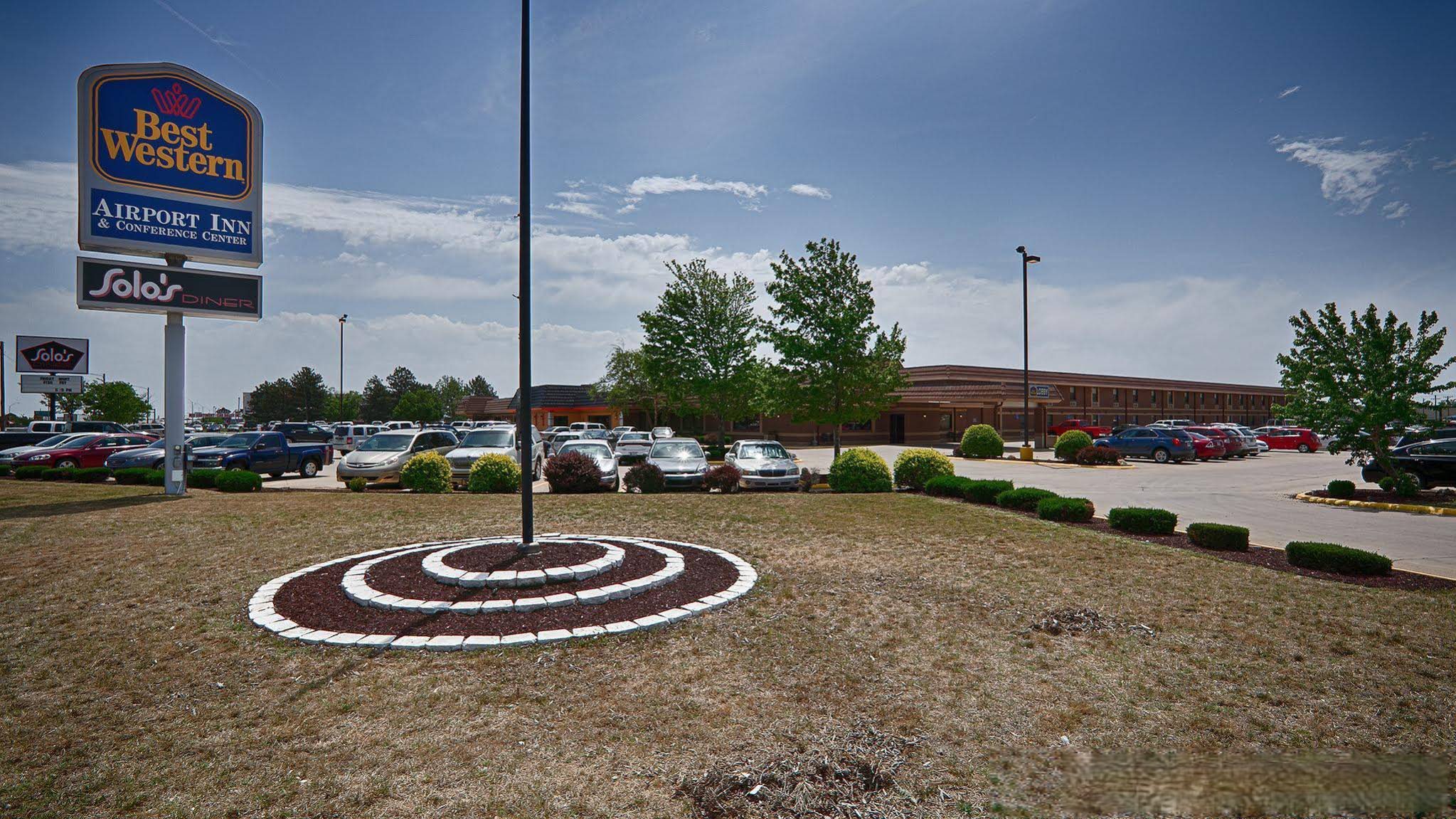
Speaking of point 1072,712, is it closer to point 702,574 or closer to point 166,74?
point 702,574

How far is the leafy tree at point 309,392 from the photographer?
93375 mm

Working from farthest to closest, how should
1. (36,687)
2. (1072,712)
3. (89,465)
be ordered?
1. (89,465)
2. (36,687)
3. (1072,712)

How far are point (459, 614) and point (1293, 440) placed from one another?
5236cm

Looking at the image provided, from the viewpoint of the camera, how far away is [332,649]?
537 cm

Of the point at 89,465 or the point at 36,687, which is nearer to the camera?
the point at 36,687

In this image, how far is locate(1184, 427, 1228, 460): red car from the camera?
106ft

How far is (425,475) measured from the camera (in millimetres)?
16688

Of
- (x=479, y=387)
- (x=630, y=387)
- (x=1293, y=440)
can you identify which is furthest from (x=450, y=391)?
(x=1293, y=440)

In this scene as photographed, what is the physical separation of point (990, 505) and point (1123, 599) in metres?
7.49

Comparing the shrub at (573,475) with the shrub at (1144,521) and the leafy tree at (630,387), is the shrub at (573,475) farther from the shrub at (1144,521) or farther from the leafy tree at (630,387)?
the leafy tree at (630,387)

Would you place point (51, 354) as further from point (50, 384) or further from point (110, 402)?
point (110, 402)

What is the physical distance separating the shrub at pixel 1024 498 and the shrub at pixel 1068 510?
2.90 feet

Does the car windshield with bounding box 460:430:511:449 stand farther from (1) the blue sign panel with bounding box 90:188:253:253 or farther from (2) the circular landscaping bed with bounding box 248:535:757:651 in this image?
(2) the circular landscaping bed with bounding box 248:535:757:651

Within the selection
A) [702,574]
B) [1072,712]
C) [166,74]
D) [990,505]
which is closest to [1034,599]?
[1072,712]
